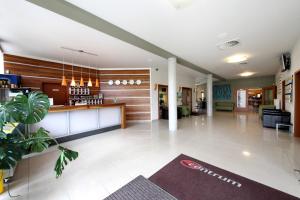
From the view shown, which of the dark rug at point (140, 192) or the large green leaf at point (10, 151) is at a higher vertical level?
the large green leaf at point (10, 151)

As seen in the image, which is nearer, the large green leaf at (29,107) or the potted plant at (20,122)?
the potted plant at (20,122)

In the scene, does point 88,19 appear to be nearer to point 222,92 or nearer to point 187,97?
point 187,97

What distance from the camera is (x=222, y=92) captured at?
44.8ft

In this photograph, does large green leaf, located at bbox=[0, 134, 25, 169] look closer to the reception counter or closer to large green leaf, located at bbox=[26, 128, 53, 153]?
large green leaf, located at bbox=[26, 128, 53, 153]

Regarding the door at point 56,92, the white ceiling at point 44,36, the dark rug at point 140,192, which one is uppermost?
the white ceiling at point 44,36

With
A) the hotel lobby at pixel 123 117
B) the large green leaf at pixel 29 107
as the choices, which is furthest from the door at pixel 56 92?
the large green leaf at pixel 29 107

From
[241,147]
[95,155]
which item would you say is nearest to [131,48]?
[95,155]

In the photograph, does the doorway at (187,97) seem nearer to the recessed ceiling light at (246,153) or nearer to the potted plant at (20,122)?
the recessed ceiling light at (246,153)

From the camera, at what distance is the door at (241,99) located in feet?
41.0

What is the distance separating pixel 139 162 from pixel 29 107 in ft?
7.04

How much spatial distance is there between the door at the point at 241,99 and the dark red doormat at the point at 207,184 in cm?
1238

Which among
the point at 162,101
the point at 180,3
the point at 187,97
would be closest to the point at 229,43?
the point at 180,3

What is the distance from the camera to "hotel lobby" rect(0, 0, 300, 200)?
1.97 m

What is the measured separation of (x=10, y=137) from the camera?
5.53 ft
